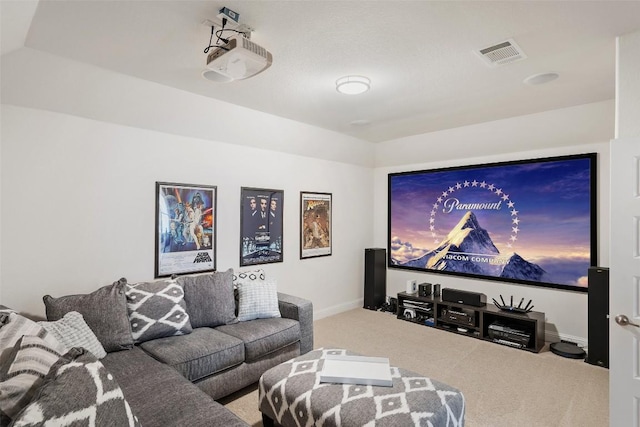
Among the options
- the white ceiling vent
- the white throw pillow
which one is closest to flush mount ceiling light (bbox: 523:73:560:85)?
the white ceiling vent

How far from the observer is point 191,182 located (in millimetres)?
3633

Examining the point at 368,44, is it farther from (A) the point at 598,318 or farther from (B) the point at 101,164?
(A) the point at 598,318

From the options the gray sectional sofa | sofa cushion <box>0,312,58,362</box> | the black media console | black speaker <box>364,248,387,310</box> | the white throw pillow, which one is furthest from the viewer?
black speaker <box>364,248,387,310</box>

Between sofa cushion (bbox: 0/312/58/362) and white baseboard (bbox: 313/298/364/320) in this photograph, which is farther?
white baseboard (bbox: 313/298/364/320)

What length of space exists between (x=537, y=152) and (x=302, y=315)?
3504 mm

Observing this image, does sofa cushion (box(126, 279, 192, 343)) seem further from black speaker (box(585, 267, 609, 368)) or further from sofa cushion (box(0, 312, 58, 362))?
black speaker (box(585, 267, 609, 368))

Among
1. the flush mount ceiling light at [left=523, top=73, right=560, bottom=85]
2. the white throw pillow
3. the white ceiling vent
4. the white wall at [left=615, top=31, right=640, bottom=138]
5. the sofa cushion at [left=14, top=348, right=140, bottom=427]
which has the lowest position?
the white throw pillow

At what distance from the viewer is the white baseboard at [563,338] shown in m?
3.79

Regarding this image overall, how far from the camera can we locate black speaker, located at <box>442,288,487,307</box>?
424 cm

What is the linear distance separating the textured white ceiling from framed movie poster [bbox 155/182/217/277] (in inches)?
41.7

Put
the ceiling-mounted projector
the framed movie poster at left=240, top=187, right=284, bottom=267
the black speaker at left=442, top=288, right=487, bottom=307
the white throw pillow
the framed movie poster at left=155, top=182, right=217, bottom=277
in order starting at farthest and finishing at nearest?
the black speaker at left=442, top=288, right=487, bottom=307, the framed movie poster at left=240, top=187, right=284, bottom=267, the white throw pillow, the framed movie poster at left=155, top=182, right=217, bottom=277, the ceiling-mounted projector

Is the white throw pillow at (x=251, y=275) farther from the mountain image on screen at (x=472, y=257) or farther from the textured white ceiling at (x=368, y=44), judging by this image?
the mountain image on screen at (x=472, y=257)

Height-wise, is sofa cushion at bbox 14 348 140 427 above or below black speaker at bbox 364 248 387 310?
above

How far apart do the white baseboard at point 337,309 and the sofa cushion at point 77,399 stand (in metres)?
3.78
